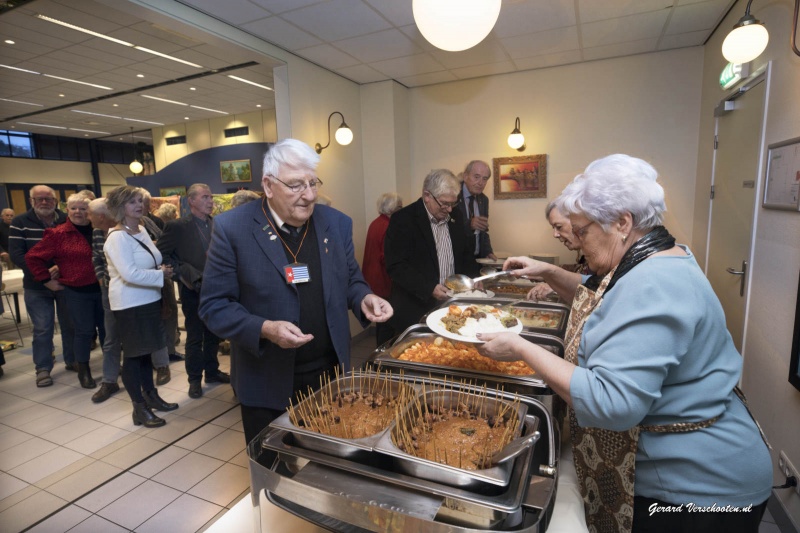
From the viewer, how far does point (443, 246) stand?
302 centimetres

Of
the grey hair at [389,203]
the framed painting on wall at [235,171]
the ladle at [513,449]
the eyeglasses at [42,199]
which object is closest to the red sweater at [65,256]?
the eyeglasses at [42,199]

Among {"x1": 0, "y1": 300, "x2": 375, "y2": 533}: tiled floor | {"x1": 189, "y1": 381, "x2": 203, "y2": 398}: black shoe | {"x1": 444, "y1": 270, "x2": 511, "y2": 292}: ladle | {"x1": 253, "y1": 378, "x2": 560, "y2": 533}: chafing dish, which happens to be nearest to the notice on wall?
{"x1": 444, "y1": 270, "x2": 511, "y2": 292}: ladle

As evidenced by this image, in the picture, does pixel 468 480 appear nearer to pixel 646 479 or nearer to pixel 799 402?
pixel 646 479

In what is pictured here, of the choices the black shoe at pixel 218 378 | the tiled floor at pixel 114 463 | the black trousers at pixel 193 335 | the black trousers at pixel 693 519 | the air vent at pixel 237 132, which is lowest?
the tiled floor at pixel 114 463

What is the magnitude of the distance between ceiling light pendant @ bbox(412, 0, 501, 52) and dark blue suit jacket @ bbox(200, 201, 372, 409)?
1.19 metres

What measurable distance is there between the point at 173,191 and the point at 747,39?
6.53 m

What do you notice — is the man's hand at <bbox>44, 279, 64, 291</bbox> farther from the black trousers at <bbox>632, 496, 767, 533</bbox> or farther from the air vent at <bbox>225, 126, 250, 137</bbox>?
the air vent at <bbox>225, 126, 250, 137</bbox>

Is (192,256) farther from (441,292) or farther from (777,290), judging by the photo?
(777,290)

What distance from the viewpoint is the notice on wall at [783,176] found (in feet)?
6.98

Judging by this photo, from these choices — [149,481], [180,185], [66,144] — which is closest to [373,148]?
[180,185]

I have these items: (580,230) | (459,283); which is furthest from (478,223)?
(580,230)

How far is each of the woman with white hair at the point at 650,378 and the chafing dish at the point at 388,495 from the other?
0.22 meters

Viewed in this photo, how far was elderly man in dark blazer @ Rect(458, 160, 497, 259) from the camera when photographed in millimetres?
4148

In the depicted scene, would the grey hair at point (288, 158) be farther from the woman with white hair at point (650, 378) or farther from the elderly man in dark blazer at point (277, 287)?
the woman with white hair at point (650, 378)
